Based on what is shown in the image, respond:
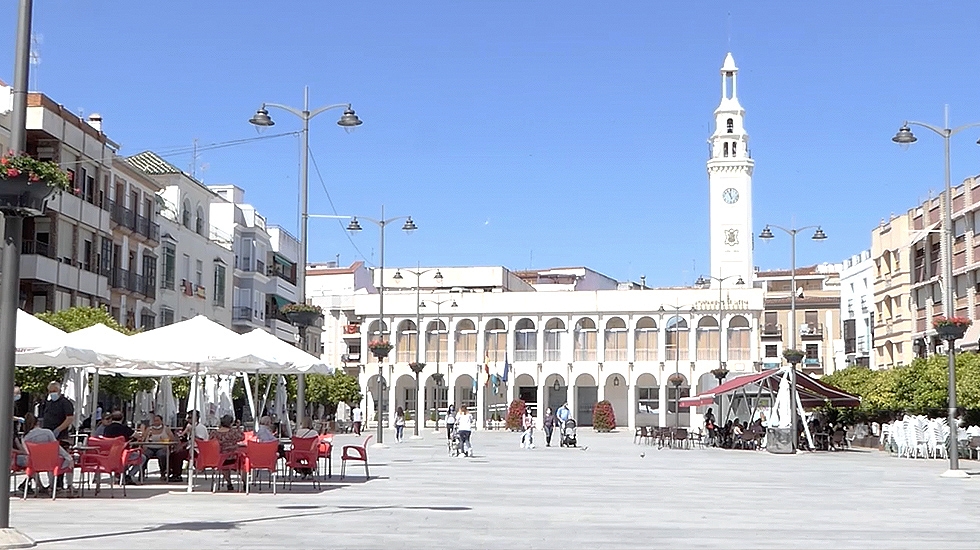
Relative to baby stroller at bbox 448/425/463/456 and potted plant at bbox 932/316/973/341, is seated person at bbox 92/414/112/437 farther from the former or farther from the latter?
potted plant at bbox 932/316/973/341

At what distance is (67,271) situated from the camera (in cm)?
4722

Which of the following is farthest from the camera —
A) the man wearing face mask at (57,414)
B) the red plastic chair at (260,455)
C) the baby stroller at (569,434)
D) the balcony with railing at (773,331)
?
the balcony with railing at (773,331)

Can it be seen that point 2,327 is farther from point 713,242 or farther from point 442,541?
point 713,242

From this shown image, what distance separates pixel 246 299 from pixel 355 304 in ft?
93.1

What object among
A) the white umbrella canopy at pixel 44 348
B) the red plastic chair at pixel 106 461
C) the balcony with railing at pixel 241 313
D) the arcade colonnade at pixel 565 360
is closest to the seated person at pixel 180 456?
the white umbrella canopy at pixel 44 348

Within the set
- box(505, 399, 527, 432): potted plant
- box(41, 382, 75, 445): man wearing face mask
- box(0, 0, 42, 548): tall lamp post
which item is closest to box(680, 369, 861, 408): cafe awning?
box(41, 382, 75, 445): man wearing face mask

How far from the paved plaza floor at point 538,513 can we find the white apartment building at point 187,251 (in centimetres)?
3485

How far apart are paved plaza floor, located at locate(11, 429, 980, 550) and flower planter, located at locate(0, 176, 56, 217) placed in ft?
10.4

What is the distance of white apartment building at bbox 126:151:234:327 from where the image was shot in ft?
198

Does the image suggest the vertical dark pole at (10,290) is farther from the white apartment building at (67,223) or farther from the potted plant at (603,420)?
the potted plant at (603,420)

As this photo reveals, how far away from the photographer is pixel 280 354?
21.2m

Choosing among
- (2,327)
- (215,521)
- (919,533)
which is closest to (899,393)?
(919,533)

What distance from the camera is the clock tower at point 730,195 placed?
120750 millimetres

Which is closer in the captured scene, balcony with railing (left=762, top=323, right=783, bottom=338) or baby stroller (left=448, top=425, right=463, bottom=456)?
baby stroller (left=448, top=425, right=463, bottom=456)
